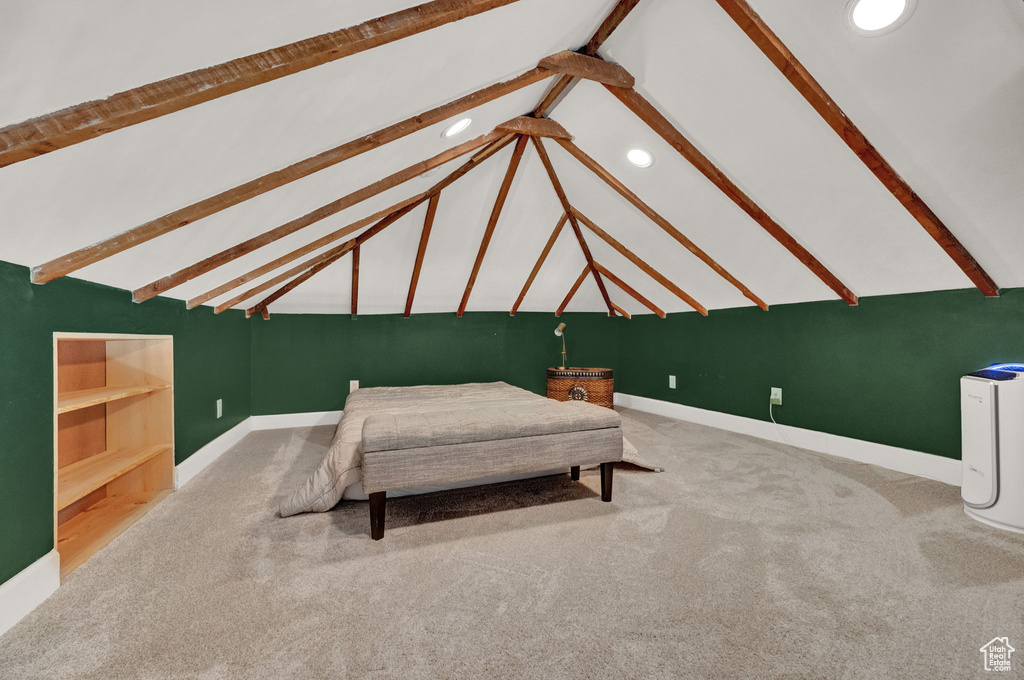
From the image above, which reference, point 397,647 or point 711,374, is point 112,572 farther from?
point 711,374

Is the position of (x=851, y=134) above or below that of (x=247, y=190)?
above

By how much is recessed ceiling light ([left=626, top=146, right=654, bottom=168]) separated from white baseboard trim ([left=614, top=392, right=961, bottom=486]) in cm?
284

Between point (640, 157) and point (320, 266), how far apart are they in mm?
3202

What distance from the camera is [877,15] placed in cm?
181

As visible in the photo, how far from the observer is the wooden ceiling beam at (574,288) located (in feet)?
18.7

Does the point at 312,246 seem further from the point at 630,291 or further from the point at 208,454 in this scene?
the point at 630,291

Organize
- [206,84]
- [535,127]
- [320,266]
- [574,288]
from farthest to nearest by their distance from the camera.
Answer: [574,288], [320,266], [535,127], [206,84]

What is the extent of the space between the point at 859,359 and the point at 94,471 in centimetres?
528

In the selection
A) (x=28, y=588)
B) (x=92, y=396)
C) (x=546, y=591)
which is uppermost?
(x=92, y=396)

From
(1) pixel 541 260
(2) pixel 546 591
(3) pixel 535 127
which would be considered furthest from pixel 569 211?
(2) pixel 546 591

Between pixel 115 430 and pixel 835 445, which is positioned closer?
pixel 115 430

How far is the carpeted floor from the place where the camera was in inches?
55.4

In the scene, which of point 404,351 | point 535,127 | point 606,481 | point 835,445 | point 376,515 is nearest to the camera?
point 376,515

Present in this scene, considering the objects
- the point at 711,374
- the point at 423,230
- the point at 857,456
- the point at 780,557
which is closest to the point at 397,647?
the point at 780,557
